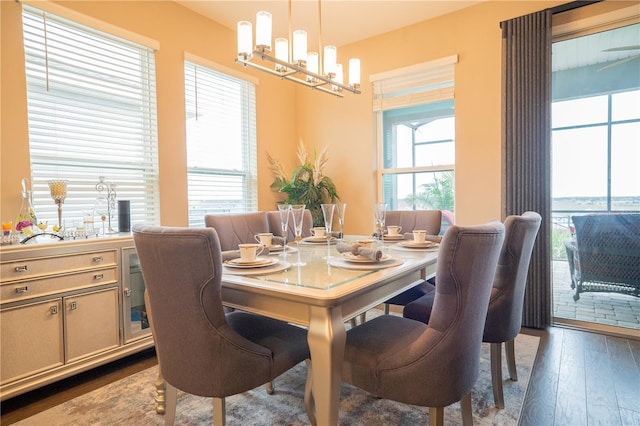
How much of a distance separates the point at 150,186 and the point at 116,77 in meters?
0.88

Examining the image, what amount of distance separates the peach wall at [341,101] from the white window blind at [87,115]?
0.09 meters

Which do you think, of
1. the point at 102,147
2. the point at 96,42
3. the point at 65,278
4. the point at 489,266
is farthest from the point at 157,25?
the point at 489,266

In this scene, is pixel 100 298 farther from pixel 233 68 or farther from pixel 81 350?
pixel 233 68

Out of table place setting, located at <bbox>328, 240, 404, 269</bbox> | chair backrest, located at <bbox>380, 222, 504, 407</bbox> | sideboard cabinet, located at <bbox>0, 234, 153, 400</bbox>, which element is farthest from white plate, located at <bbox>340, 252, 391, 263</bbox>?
sideboard cabinet, located at <bbox>0, 234, 153, 400</bbox>

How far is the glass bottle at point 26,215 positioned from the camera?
2070 mm

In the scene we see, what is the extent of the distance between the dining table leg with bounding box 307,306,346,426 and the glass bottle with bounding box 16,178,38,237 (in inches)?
75.8

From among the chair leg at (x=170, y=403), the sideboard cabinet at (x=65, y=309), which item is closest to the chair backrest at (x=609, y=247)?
the chair leg at (x=170, y=403)

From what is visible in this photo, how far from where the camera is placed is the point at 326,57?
2.35m

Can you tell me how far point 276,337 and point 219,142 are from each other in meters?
2.61

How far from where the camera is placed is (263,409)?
5.99 ft

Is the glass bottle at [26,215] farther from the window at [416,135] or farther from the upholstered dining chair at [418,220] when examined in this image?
the window at [416,135]

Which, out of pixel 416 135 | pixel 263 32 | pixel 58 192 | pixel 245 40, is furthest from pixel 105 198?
pixel 416 135

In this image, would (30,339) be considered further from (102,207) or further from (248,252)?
(248,252)

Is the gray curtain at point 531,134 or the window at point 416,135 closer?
the gray curtain at point 531,134
